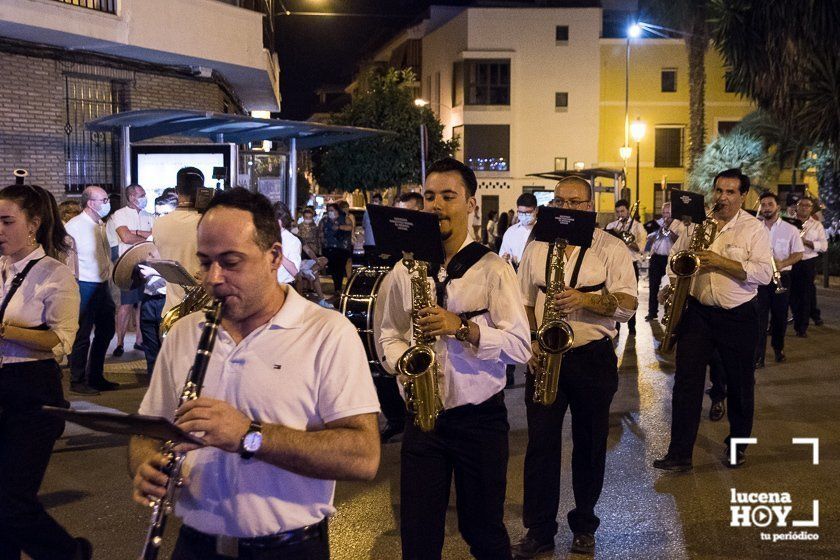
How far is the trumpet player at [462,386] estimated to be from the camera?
4.38 meters

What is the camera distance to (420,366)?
426 cm

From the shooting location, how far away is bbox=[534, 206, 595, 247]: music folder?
5672 millimetres

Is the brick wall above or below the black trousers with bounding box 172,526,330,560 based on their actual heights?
above

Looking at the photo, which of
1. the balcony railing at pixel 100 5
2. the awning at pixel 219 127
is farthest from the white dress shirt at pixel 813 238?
the balcony railing at pixel 100 5

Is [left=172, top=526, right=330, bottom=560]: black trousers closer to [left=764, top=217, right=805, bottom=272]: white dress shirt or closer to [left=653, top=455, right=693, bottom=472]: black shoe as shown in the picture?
[left=653, top=455, right=693, bottom=472]: black shoe

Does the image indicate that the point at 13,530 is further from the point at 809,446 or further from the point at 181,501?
the point at 809,446

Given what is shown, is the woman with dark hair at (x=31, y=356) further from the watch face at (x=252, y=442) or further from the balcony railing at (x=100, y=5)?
the balcony railing at (x=100, y=5)

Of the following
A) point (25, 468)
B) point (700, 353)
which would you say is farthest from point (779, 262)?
point (25, 468)

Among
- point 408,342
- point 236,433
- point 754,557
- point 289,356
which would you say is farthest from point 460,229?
point 754,557

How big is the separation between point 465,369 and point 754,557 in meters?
2.43

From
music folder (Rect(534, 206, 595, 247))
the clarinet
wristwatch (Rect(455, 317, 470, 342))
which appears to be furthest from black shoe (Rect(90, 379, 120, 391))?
the clarinet

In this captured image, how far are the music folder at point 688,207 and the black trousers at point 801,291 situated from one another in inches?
323

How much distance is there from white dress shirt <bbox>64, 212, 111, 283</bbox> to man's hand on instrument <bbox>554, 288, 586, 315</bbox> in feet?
21.1

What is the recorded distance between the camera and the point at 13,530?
4.38 m
